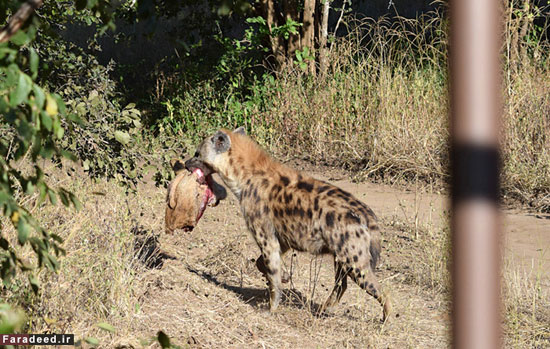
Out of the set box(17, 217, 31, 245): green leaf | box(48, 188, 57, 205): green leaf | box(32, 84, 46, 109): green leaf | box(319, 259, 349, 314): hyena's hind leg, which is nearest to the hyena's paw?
box(319, 259, 349, 314): hyena's hind leg

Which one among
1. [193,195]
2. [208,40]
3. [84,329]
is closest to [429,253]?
[193,195]

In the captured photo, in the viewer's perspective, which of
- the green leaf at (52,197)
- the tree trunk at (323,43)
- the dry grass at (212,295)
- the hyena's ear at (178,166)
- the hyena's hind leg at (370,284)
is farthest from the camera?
the tree trunk at (323,43)

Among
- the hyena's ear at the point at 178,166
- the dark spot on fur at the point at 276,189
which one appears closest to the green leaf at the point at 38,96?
the dark spot on fur at the point at 276,189

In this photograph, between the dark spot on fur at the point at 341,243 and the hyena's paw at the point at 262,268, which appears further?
the hyena's paw at the point at 262,268

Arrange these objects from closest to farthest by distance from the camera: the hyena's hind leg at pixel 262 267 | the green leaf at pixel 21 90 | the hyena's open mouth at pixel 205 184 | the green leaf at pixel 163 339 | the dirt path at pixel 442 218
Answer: the green leaf at pixel 21 90
the green leaf at pixel 163 339
the hyena's hind leg at pixel 262 267
the hyena's open mouth at pixel 205 184
the dirt path at pixel 442 218

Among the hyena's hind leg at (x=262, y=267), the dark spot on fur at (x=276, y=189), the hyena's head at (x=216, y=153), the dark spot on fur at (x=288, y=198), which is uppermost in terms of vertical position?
the hyena's head at (x=216, y=153)

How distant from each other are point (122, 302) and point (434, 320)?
7.77 feet

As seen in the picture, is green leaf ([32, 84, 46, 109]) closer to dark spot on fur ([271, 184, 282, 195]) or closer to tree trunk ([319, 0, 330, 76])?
dark spot on fur ([271, 184, 282, 195])

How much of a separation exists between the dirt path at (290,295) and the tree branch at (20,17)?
9.11 ft

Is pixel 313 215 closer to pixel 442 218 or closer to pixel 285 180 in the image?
pixel 285 180

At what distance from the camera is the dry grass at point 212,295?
15.4ft

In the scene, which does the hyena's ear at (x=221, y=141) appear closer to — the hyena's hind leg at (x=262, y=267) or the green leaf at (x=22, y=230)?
the hyena's hind leg at (x=262, y=267)

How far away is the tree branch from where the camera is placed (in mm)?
2408

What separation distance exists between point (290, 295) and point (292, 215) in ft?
2.23
